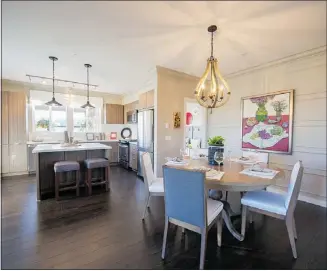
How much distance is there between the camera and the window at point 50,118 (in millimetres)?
5339

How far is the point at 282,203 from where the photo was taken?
6.25 ft

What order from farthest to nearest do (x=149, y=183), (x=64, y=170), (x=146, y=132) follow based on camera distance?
(x=146, y=132) → (x=64, y=170) → (x=149, y=183)

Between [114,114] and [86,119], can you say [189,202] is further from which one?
[86,119]

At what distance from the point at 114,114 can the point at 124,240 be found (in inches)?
193

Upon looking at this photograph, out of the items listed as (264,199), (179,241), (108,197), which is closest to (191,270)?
(179,241)

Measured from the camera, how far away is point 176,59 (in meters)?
3.30

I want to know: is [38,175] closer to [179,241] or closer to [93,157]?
[93,157]

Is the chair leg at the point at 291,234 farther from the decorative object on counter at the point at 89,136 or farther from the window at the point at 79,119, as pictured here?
the window at the point at 79,119

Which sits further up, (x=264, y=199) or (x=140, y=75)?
(x=140, y=75)

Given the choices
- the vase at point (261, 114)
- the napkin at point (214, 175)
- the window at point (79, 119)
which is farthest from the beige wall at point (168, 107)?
the window at point (79, 119)

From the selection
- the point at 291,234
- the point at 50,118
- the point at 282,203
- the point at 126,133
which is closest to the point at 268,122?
the point at 282,203

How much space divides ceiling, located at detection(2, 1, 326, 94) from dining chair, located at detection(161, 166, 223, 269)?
1.71m

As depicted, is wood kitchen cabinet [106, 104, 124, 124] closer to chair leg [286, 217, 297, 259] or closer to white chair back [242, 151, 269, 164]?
white chair back [242, 151, 269, 164]

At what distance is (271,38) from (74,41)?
110 inches
